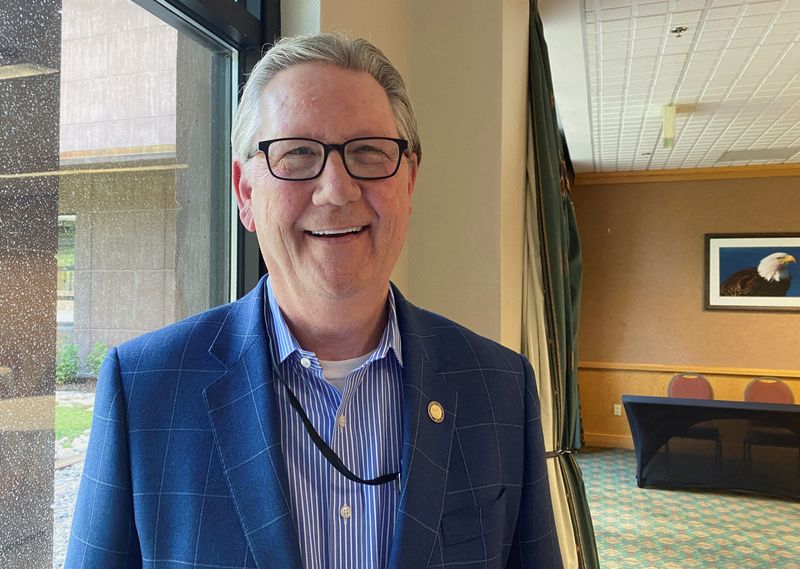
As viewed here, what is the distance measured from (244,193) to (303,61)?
22 centimetres

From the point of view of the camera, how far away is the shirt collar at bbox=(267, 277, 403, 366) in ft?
3.07

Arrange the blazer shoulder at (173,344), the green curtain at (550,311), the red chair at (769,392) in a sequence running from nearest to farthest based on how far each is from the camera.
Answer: the blazer shoulder at (173,344)
the green curtain at (550,311)
the red chair at (769,392)

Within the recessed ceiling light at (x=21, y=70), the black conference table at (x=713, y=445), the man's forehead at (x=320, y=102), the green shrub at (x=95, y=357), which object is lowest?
the black conference table at (x=713, y=445)

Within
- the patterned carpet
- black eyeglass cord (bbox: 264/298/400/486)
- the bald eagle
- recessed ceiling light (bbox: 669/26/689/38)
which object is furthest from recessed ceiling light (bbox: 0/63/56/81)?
the bald eagle

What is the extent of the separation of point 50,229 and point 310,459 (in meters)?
0.59

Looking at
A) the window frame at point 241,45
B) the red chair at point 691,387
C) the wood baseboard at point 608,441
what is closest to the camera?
the window frame at point 241,45

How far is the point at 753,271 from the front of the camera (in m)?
7.73

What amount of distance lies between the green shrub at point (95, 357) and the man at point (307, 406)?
0.32 meters

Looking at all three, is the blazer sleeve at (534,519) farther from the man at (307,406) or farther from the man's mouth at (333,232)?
the man's mouth at (333,232)

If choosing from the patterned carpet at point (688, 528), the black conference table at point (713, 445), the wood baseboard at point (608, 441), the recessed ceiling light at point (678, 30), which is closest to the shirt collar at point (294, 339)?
the recessed ceiling light at point (678, 30)

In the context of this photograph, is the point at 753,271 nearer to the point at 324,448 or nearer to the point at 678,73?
the point at 678,73

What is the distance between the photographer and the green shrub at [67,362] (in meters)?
1.08

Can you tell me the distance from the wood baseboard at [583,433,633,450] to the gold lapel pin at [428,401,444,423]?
25.8 ft

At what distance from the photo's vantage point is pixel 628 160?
7.46m
